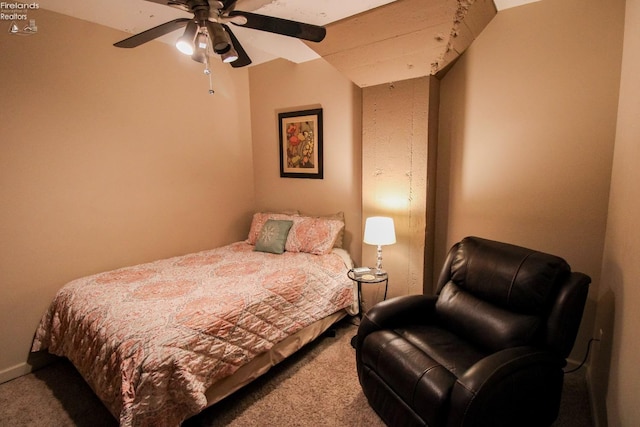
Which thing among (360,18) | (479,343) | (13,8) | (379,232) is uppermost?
(13,8)

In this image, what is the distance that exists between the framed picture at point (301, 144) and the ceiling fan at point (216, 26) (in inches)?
61.1

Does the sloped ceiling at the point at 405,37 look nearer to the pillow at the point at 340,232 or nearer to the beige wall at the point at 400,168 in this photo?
the beige wall at the point at 400,168

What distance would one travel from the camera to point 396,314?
6.37 ft

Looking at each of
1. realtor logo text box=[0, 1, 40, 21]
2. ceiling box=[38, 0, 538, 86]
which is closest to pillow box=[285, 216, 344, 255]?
ceiling box=[38, 0, 538, 86]

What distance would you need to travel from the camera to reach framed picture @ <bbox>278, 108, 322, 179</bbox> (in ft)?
10.5

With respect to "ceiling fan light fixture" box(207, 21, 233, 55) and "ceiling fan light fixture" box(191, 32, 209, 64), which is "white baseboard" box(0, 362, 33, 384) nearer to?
"ceiling fan light fixture" box(191, 32, 209, 64)

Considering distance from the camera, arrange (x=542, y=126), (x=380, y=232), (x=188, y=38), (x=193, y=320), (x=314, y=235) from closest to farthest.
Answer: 1. (x=188, y=38)
2. (x=193, y=320)
3. (x=542, y=126)
4. (x=380, y=232)
5. (x=314, y=235)

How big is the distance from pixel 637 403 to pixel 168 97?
3642mm

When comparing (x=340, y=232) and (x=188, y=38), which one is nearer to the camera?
→ (x=188, y=38)

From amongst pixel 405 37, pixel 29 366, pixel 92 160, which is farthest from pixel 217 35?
pixel 29 366

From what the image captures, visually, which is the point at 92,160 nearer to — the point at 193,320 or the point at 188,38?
the point at 188,38

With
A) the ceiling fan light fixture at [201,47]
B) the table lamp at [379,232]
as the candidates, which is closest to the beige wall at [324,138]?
the table lamp at [379,232]

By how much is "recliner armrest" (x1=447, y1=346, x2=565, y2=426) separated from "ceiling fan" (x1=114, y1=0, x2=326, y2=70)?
68.9 inches

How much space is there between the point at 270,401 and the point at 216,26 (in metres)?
2.13
